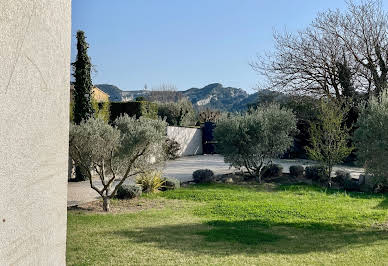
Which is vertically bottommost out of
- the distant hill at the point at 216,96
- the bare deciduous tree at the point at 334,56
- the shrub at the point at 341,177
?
the shrub at the point at 341,177

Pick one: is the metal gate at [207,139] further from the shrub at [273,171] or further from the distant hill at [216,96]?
the distant hill at [216,96]

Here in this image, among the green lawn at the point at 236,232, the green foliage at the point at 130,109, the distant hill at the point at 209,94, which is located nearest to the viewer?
the green lawn at the point at 236,232

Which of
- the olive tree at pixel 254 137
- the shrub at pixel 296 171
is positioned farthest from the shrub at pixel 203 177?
Result: the shrub at pixel 296 171

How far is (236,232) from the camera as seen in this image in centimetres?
639

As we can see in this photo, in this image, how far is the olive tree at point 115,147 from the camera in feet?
25.8

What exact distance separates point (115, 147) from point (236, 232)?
3.31 m

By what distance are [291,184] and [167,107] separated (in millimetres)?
18045

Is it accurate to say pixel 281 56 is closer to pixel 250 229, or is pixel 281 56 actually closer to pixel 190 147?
pixel 190 147

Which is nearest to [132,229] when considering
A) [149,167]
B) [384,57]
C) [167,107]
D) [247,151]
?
[149,167]

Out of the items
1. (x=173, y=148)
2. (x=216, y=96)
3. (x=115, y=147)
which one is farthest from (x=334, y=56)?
(x=216, y=96)

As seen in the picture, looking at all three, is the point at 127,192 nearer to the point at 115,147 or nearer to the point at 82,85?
the point at 115,147

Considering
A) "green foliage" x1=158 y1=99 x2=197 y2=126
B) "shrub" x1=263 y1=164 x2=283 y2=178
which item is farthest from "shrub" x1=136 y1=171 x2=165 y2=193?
"green foliage" x1=158 y1=99 x2=197 y2=126

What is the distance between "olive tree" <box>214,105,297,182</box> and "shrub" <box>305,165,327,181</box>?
1.32 meters

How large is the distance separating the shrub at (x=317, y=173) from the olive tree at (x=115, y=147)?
→ 6.86 m
